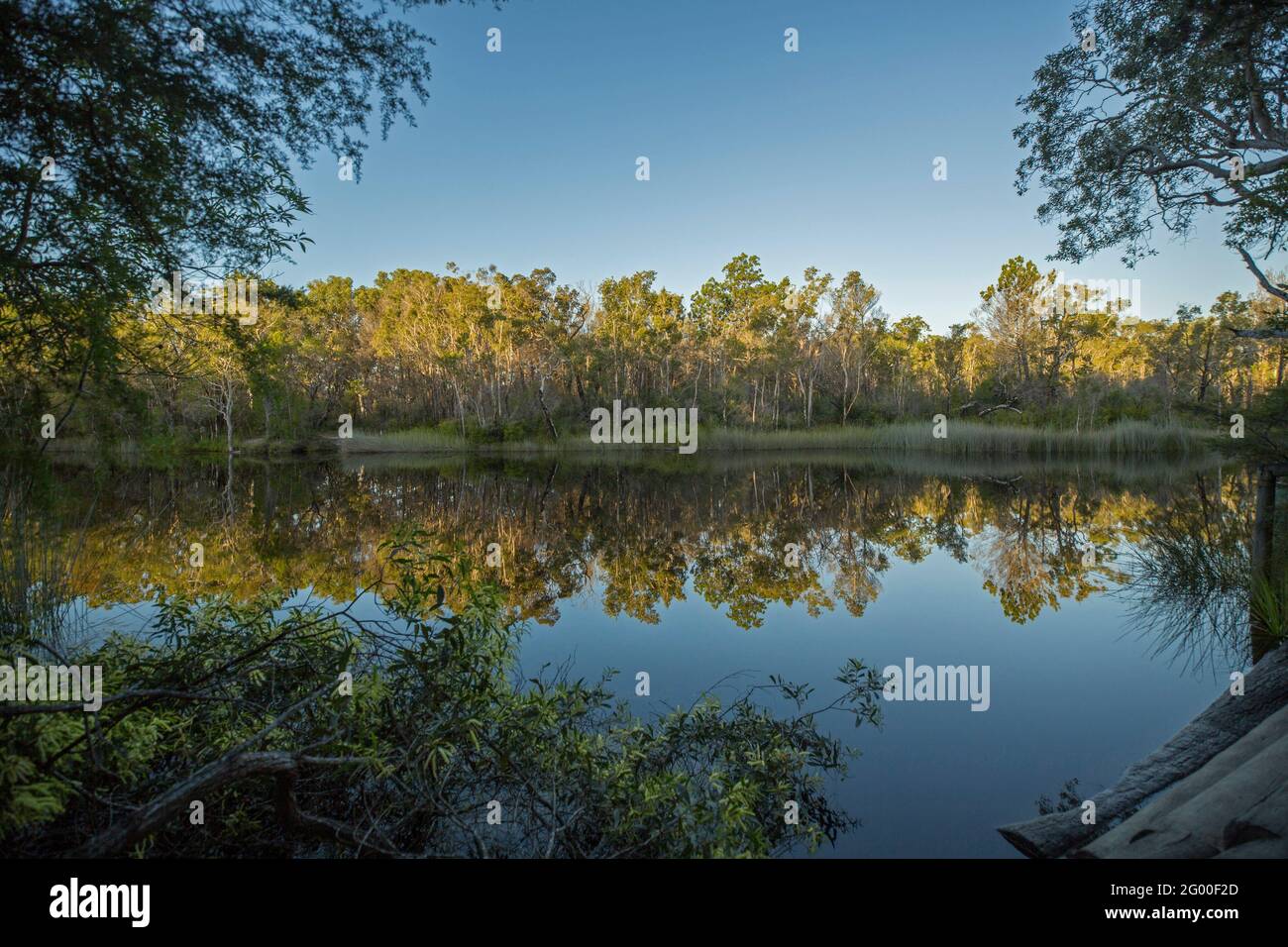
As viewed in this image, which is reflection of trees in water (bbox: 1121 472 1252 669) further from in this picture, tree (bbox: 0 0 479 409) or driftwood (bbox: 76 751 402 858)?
tree (bbox: 0 0 479 409)

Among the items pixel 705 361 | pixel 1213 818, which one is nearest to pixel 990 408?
pixel 705 361

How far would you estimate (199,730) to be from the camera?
352 centimetres

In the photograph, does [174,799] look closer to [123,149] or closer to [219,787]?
[219,787]

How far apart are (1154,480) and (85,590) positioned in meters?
25.0

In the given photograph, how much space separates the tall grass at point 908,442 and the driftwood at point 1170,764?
23.9 metres

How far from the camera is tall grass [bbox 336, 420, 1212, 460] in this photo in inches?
1011

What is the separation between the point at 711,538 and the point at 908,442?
25.2m

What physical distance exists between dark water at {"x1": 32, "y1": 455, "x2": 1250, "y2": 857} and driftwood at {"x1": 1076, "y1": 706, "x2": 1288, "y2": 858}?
62 centimetres

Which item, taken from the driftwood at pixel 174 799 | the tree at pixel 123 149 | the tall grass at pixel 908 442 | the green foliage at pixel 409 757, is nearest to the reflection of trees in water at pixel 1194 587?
the green foliage at pixel 409 757

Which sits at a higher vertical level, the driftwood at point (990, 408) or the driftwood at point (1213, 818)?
the driftwood at point (990, 408)

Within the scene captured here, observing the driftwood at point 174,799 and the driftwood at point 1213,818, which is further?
the driftwood at point 1213,818

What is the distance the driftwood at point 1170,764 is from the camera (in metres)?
3.06

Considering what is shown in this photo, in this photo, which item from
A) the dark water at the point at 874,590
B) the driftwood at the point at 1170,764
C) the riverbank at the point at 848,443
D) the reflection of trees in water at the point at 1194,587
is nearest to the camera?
the driftwood at the point at 1170,764

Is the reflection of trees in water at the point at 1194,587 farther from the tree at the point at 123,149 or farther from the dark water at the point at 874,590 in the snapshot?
the tree at the point at 123,149
